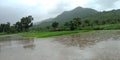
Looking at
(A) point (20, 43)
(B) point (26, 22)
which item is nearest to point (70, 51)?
(A) point (20, 43)

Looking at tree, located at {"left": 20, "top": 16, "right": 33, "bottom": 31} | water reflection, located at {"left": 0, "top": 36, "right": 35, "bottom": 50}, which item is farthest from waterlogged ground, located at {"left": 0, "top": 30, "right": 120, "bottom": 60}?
tree, located at {"left": 20, "top": 16, "right": 33, "bottom": 31}

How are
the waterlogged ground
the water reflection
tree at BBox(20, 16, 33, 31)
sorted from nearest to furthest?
the waterlogged ground, the water reflection, tree at BBox(20, 16, 33, 31)

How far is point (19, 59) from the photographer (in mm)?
15102

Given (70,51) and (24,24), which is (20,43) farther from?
(24,24)

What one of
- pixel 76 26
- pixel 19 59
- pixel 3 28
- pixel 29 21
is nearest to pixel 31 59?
pixel 19 59

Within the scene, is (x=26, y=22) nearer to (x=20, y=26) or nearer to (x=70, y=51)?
(x=20, y=26)

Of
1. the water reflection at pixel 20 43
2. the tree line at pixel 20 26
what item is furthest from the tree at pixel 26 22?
the water reflection at pixel 20 43

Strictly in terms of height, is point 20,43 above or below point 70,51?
below

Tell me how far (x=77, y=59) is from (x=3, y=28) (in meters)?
89.8

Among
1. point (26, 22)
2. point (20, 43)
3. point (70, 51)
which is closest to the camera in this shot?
point (70, 51)

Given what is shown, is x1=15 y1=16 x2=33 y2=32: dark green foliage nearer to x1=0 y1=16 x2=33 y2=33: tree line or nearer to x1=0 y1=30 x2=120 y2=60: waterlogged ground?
x1=0 y1=16 x2=33 y2=33: tree line

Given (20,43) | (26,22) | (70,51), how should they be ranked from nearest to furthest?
(70,51) < (20,43) < (26,22)

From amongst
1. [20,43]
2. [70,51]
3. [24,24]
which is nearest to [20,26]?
[24,24]

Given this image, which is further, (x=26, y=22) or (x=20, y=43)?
(x=26, y=22)
